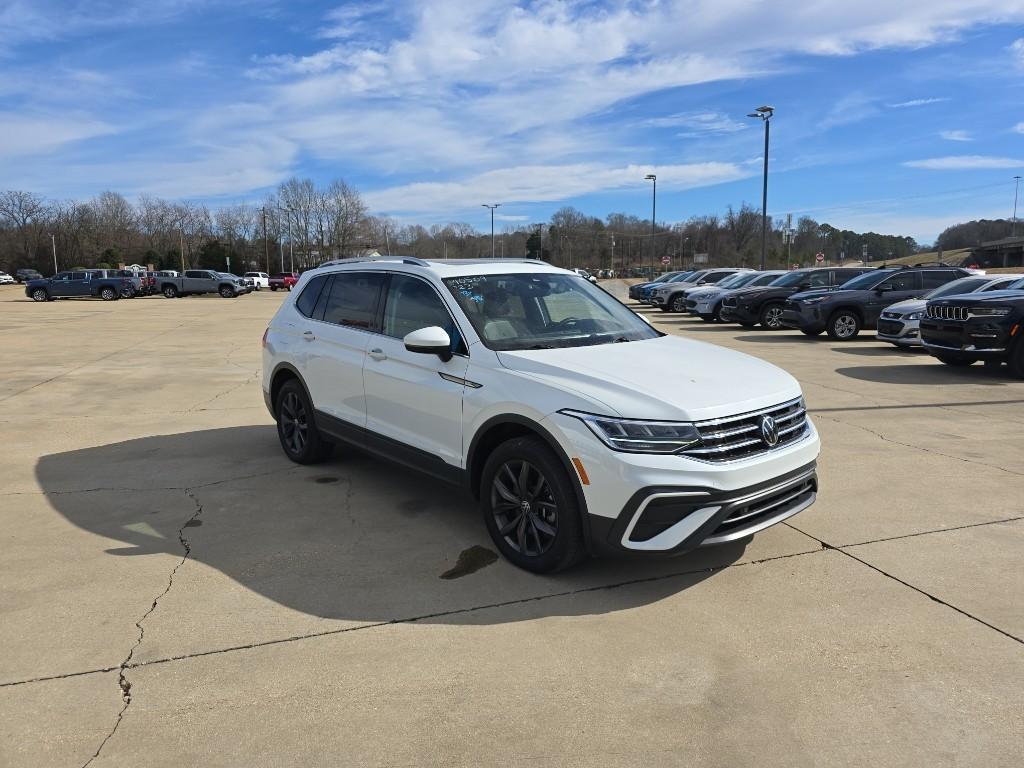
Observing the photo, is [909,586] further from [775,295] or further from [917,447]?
[775,295]

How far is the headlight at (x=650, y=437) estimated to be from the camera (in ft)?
11.6

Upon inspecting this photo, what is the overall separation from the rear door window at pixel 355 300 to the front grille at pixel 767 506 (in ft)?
9.59

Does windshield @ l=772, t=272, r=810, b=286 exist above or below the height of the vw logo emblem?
above

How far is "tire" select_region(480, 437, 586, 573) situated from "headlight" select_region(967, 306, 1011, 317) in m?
9.80

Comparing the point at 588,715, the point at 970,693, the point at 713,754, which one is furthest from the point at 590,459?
the point at 970,693

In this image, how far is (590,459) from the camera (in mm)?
3609

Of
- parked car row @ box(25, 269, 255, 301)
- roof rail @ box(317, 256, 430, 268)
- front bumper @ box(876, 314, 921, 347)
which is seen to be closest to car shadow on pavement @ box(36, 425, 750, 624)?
roof rail @ box(317, 256, 430, 268)

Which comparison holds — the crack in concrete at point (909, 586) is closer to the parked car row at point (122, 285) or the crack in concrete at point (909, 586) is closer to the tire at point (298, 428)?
the tire at point (298, 428)

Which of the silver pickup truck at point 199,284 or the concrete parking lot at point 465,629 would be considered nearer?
the concrete parking lot at point 465,629

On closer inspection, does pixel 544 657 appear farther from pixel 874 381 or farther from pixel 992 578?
pixel 874 381

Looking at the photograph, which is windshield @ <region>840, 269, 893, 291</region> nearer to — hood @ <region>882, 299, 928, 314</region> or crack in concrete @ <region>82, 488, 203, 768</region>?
hood @ <region>882, 299, 928, 314</region>

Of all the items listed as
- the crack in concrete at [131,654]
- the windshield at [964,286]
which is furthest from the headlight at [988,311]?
the crack in concrete at [131,654]

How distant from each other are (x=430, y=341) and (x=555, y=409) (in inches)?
38.3

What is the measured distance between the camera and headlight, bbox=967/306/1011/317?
35.1 feet
